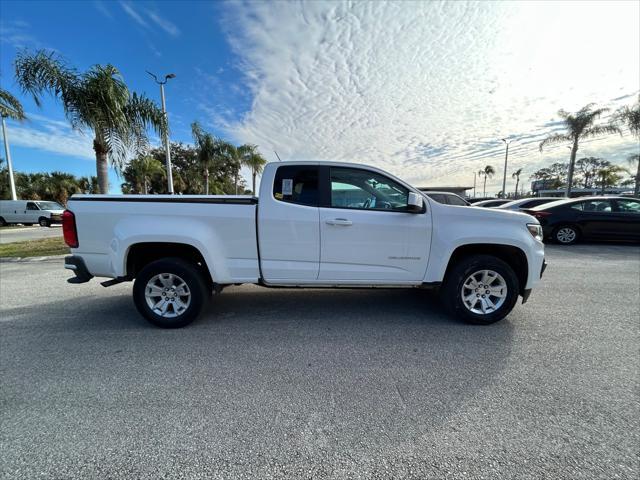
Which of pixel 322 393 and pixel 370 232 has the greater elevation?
pixel 370 232

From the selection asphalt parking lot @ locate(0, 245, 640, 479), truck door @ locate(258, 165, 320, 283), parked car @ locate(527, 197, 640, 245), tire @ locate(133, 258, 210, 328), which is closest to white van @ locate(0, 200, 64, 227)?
asphalt parking lot @ locate(0, 245, 640, 479)

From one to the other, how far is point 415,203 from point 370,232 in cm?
59

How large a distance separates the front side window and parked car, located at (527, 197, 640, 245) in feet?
27.0

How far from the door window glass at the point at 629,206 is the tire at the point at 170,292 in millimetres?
11693

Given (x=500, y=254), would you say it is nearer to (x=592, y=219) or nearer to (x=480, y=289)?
(x=480, y=289)

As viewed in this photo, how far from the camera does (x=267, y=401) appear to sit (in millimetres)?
2242

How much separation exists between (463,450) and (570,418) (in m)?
0.90

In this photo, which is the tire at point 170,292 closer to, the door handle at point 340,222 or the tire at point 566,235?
the door handle at point 340,222

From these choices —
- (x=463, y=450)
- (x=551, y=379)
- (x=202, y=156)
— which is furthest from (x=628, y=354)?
(x=202, y=156)

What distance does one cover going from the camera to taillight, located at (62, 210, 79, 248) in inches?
132

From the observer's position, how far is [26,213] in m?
19.3

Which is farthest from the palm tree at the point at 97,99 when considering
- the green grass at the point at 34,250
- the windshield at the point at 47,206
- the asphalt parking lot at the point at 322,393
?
the windshield at the point at 47,206

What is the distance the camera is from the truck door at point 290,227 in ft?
11.0

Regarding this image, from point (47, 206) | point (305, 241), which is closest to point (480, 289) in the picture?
point (305, 241)
